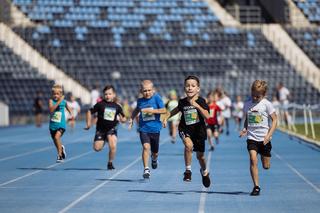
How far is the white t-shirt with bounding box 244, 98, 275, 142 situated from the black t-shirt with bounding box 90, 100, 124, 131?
216 inches

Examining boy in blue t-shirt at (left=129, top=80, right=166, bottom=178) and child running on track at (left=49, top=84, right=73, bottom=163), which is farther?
child running on track at (left=49, top=84, right=73, bottom=163)

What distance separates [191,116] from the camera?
1373 cm

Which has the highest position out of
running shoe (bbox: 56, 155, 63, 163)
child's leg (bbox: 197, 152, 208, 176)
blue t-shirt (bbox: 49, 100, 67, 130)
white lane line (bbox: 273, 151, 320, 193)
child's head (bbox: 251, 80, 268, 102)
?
child's head (bbox: 251, 80, 268, 102)

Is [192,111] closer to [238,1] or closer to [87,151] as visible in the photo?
[87,151]

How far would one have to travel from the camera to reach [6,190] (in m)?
14.1

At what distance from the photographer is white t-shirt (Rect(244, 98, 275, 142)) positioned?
13.0 metres

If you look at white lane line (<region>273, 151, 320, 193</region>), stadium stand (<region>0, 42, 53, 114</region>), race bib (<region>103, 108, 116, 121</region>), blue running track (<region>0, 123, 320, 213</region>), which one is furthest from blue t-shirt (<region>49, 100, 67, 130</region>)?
stadium stand (<region>0, 42, 53, 114</region>)

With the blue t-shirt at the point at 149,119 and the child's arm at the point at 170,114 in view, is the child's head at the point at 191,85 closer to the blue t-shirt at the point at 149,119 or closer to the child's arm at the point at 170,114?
the child's arm at the point at 170,114

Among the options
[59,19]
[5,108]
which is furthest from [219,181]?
[59,19]

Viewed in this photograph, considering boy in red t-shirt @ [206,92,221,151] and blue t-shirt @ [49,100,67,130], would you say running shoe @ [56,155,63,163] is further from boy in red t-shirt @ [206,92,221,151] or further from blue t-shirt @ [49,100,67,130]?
boy in red t-shirt @ [206,92,221,151]

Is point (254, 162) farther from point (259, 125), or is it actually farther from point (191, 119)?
point (191, 119)

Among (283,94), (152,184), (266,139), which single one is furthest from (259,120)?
(283,94)

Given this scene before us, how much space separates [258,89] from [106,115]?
229 inches

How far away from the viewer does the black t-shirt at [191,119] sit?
44.8 ft
